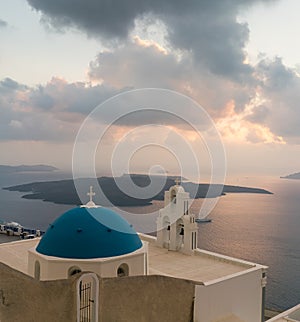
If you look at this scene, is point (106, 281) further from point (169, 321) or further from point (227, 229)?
point (227, 229)

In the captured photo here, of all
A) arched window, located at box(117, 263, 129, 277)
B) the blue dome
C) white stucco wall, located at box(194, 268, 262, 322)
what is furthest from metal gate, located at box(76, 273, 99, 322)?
white stucco wall, located at box(194, 268, 262, 322)

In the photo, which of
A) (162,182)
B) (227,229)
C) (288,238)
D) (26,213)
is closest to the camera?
(162,182)

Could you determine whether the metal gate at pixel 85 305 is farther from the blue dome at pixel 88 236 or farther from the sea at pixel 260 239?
the sea at pixel 260 239

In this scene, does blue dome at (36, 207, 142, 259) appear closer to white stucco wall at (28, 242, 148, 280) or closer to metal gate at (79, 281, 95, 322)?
white stucco wall at (28, 242, 148, 280)

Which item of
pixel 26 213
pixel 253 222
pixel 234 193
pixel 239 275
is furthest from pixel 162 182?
pixel 234 193

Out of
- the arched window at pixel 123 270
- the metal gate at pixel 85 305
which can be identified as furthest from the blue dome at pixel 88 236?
the metal gate at pixel 85 305

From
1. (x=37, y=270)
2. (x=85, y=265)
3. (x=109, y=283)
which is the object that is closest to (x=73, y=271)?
(x=85, y=265)

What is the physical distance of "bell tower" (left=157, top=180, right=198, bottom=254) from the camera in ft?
39.5

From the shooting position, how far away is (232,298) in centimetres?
904

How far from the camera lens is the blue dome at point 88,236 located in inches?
303

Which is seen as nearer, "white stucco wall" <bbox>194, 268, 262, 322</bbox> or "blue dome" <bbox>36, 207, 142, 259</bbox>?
"blue dome" <bbox>36, 207, 142, 259</bbox>

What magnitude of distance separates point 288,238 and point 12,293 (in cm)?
4003

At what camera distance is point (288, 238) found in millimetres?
41875

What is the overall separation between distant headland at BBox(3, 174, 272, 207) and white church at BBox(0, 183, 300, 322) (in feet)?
5.90
